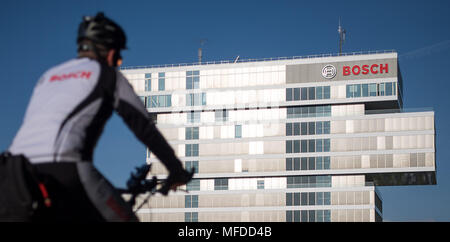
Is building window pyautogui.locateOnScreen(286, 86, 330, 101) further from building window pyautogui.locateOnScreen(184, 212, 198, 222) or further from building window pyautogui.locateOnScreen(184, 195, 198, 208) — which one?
building window pyautogui.locateOnScreen(184, 212, 198, 222)

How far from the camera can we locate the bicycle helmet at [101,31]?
181 inches

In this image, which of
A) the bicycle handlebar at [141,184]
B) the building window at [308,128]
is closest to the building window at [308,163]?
the building window at [308,128]

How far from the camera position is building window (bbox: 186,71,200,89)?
4747 inches

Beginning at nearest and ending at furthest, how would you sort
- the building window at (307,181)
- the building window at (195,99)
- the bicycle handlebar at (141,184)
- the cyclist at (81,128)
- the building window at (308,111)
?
the cyclist at (81,128)
the bicycle handlebar at (141,184)
the building window at (307,181)
the building window at (308,111)
the building window at (195,99)

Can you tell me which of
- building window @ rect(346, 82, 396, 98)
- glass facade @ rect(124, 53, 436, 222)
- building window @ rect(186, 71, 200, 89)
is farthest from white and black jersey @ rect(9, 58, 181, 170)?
building window @ rect(186, 71, 200, 89)

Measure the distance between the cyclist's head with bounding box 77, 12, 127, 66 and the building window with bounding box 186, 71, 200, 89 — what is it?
116 meters

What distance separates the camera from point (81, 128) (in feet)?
13.8

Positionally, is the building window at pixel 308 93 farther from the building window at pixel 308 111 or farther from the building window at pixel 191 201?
the building window at pixel 191 201

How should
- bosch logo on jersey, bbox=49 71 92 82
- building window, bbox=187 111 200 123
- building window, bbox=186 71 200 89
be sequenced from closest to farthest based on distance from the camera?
bosch logo on jersey, bbox=49 71 92 82 < building window, bbox=186 71 200 89 < building window, bbox=187 111 200 123

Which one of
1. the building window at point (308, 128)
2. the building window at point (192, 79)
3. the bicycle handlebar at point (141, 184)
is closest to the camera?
the bicycle handlebar at point (141, 184)

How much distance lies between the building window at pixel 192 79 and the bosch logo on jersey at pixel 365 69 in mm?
26927

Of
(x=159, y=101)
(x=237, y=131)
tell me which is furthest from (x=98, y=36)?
(x=159, y=101)
